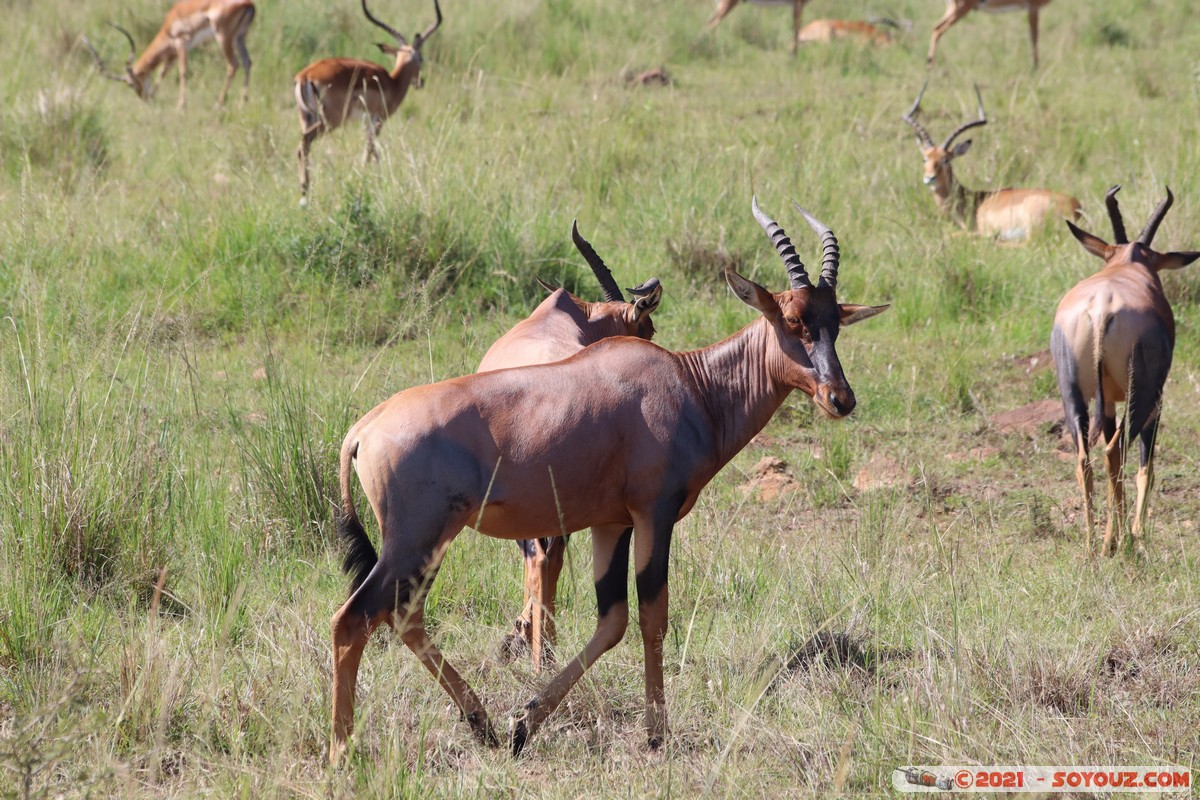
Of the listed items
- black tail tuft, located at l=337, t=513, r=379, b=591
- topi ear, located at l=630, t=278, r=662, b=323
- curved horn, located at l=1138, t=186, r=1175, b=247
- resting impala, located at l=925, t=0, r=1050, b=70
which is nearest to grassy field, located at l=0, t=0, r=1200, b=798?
black tail tuft, located at l=337, t=513, r=379, b=591

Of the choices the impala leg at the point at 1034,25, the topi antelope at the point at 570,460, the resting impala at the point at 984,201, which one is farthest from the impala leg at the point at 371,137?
the impala leg at the point at 1034,25

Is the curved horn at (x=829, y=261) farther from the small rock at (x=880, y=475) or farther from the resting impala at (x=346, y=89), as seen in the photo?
the resting impala at (x=346, y=89)

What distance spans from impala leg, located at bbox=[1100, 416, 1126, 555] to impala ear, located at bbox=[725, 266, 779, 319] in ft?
7.71

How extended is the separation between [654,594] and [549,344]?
152cm

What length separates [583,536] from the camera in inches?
245

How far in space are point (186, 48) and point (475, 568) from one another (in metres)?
12.7

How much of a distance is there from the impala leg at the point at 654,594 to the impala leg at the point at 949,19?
1391cm

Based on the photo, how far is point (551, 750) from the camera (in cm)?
445

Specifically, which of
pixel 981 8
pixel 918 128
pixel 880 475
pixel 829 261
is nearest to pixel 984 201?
pixel 918 128

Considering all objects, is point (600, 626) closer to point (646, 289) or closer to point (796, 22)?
point (646, 289)

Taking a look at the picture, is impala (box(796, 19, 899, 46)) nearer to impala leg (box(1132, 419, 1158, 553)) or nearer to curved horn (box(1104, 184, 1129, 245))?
curved horn (box(1104, 184, 1129, 245))

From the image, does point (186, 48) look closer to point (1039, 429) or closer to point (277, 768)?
point (1039, 429)

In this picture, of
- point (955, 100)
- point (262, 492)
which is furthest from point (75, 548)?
point (955, 100)

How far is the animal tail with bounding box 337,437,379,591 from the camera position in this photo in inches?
167
